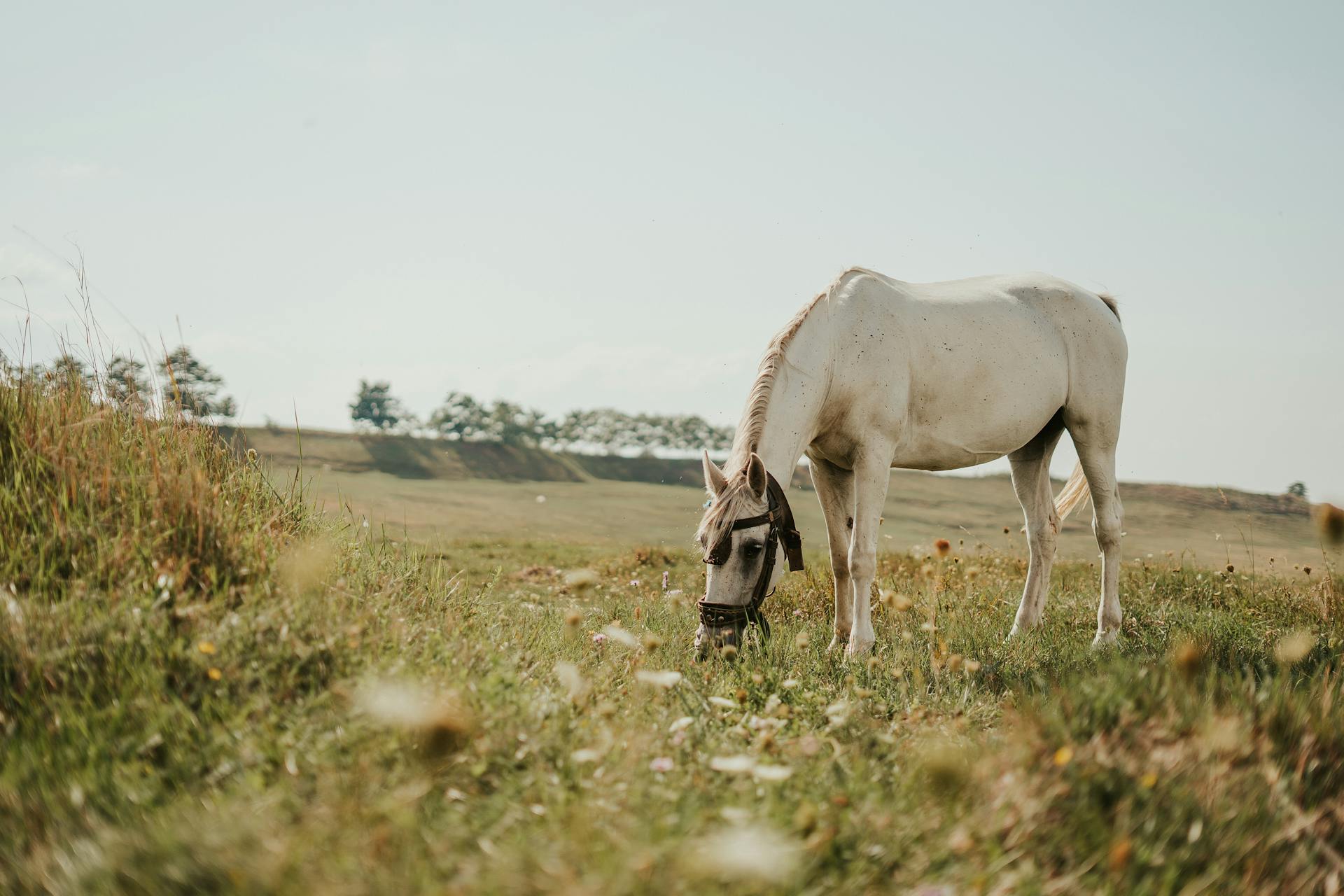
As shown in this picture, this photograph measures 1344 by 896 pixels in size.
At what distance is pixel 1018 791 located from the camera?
101 inches

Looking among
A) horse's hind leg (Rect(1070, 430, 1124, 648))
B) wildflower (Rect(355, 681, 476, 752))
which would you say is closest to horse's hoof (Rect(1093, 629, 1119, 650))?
horse's hind leg (Rect(1070, 430, 1124, 648))

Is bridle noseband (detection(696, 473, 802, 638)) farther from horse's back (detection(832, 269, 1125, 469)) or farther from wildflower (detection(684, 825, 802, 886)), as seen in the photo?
wildflower (detection(684, 825, 802, 886))

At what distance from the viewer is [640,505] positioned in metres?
31.2

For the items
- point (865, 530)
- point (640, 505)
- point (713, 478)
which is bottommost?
point (640, 505)

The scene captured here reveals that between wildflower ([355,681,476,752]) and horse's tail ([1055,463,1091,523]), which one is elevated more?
horse's tail ([1055,463,1091,523])

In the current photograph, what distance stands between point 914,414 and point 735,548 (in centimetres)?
209

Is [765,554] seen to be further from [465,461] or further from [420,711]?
[465,461]

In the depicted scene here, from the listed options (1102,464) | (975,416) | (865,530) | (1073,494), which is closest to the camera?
(865,530)

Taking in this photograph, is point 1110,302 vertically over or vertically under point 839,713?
over

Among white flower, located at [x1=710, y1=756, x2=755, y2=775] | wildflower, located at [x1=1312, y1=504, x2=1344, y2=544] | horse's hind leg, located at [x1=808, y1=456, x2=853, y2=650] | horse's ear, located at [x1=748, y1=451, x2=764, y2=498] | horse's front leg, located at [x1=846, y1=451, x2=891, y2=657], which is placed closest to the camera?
white flower, located at [x1=710, y1=756, x2=755, y2=775]

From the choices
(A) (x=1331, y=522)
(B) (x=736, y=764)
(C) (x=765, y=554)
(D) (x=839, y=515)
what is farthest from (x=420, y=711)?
(D) (x=839, y=515)

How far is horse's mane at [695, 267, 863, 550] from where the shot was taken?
17.3 ft

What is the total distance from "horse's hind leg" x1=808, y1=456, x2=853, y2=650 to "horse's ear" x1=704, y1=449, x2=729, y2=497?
5.17ft

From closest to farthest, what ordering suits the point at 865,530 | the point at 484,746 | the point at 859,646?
the point at 484,746 < the point at 859,646 < the point at 865,530
